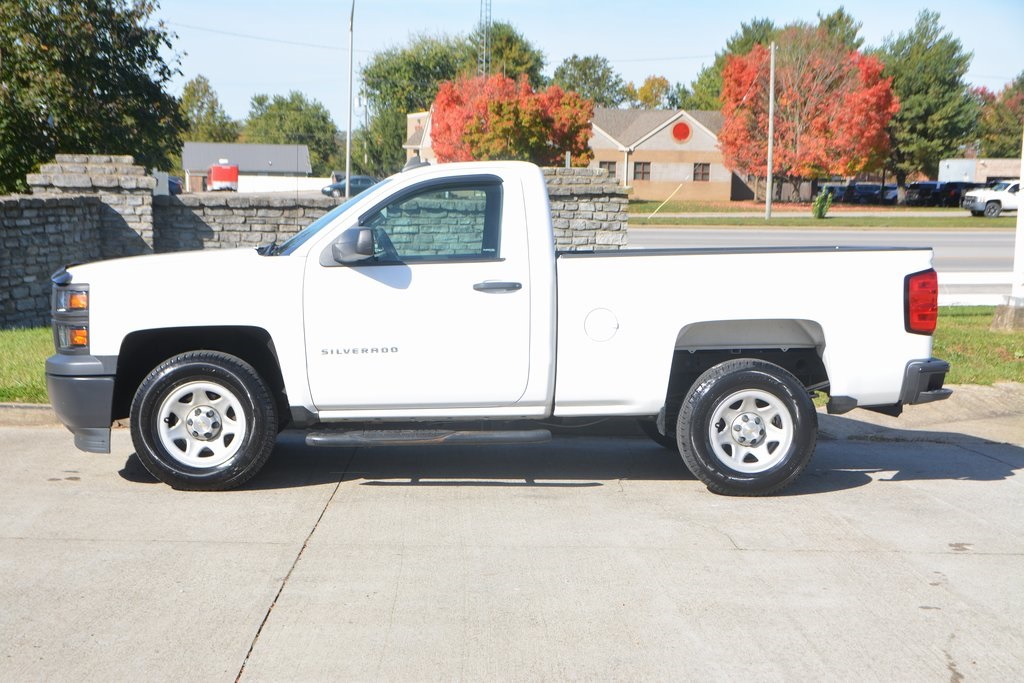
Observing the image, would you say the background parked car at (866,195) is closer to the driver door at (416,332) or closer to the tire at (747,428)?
the tire at (747,428)

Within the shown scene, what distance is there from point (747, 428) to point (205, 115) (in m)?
112

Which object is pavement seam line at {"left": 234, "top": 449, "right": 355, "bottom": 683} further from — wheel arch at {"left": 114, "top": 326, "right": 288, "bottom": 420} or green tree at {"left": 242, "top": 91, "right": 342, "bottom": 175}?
green tree at {"left": 242, "top": 91, "right": 342, "bottom": 175}

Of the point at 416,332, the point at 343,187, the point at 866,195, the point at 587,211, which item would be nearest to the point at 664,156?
the point at 866,195

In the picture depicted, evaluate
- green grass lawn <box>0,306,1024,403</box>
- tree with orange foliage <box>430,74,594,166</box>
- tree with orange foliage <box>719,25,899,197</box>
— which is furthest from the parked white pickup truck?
green grass lawn <box>0,306,1024,403</box>

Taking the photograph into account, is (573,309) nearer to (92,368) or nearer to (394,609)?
(394,609)

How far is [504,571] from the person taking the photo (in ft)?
17.4

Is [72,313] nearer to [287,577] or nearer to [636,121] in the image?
[287,577]

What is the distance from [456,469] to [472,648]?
310cm

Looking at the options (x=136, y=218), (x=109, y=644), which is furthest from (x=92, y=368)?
(x=136, y=218)

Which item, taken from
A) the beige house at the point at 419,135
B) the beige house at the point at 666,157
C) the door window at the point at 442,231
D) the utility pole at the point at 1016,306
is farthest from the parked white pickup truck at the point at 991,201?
the door window at the point at 442,231

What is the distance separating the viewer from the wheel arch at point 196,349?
21.8 ft

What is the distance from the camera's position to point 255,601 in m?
4.84

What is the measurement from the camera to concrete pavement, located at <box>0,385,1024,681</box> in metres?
4.28

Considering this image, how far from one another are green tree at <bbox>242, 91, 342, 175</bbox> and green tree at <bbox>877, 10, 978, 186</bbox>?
195ft
